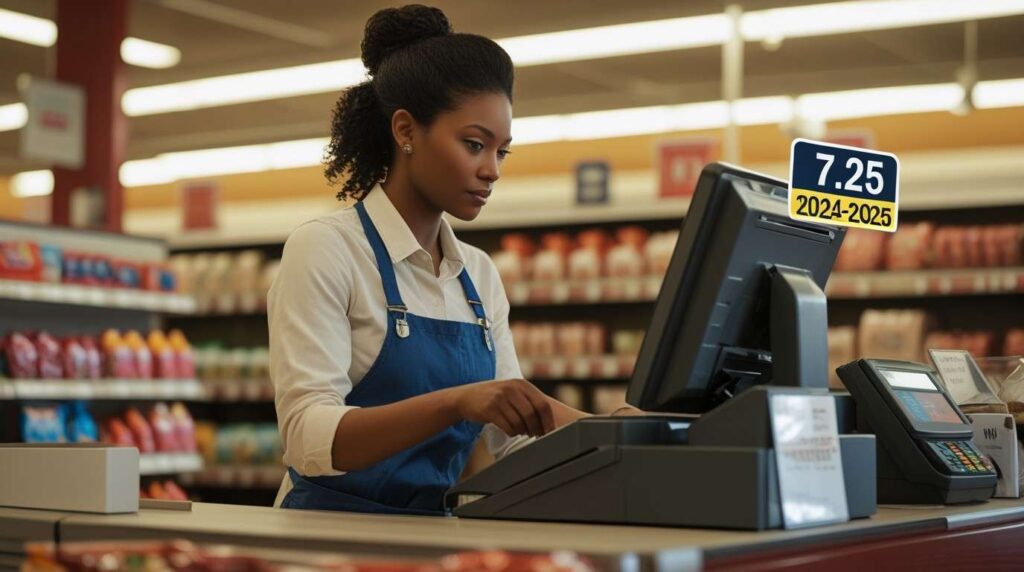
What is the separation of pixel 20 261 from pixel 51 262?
19 cm

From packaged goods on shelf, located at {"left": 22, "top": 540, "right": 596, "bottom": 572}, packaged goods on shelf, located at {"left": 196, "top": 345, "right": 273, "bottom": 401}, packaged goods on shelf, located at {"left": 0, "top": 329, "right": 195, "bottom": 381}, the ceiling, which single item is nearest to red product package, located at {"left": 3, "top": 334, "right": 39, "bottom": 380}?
packaged goods on shelf, located at {"left": 0, "top": 329, "right": 195, "bottom": 381}

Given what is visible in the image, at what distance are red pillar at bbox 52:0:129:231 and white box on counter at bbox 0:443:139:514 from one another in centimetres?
549

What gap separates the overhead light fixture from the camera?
828 cm

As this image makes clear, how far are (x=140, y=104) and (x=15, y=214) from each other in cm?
688

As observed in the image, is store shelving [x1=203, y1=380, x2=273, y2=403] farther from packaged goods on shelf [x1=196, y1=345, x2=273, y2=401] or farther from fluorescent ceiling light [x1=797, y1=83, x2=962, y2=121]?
fluorescent ceiling light [x1=797, y1=83, x2=962, y2=121]

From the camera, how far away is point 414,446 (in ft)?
7.39

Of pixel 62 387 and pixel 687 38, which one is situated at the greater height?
pixel 687 38

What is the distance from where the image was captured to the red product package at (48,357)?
571cm

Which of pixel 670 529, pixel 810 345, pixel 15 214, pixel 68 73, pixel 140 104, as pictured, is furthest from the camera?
pixel 15 214

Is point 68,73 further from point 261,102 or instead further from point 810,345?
point 810,345

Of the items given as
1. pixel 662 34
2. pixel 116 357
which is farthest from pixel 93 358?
pixel 662 34

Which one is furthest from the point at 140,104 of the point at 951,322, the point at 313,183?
the point at 951,322

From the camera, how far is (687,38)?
25.5ft

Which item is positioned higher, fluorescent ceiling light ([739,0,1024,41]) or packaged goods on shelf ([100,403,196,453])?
fluorescent ceiling light ([739,0,1024,41])
